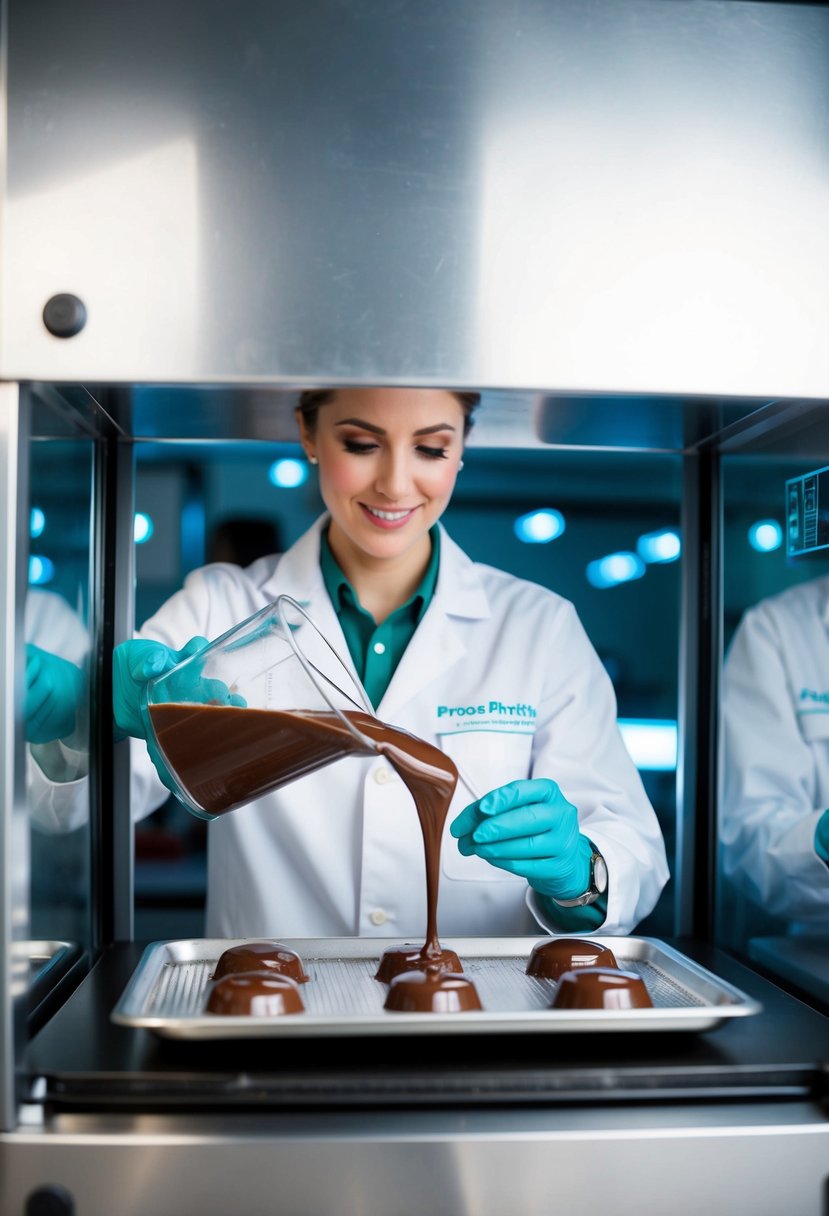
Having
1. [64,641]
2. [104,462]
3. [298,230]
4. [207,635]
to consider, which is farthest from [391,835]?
[298,230]

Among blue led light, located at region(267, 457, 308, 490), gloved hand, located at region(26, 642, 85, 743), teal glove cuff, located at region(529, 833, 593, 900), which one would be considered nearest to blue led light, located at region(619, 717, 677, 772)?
teal glove cuff, located at region(529, 833, 593, 900)

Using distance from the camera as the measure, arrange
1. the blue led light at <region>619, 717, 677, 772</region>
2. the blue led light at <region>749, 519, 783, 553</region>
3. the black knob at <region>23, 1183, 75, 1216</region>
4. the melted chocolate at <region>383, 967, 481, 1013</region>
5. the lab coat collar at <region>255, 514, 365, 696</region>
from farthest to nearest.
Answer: the blue led light at <region>619, 717, 677, 772</region> → the lab coat collar at <region>255, 514, 365, 696</region> → the blue led light at <region>749, 519, 783, 553</region> → the melted chocolate at <region>383, 967, 481, 1013</region> → the black knob at <region>23, 1183, 75, 1216</region>

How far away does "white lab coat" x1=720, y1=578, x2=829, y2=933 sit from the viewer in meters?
1.52

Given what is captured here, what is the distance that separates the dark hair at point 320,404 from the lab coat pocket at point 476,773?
0.42 m

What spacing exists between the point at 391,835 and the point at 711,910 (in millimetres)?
446

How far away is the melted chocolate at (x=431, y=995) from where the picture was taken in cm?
92

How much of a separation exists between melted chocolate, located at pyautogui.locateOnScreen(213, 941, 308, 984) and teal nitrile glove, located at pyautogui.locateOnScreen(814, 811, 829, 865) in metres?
0.69

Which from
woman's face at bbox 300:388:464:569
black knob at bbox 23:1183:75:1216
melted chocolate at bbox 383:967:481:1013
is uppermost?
woman's face at bbox 300:388:464:569

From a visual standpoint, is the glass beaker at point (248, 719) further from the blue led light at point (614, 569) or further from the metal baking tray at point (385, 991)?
the blue led light at point (614, 569)

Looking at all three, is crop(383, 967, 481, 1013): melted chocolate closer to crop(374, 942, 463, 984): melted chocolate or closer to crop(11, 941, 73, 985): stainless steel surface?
crop(374, 942, 463, 984): melted chocolate

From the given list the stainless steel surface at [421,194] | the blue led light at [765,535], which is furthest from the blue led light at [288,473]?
→ the stainless steel surface at [421,194]

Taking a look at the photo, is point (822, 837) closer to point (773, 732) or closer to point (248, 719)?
point (773, 732)

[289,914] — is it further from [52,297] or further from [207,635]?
[52,297]

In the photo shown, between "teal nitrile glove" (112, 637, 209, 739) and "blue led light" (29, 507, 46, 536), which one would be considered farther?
"teal nitrile glove" (112, 637, 209, 739)
